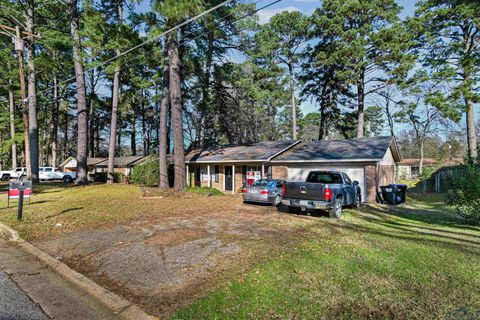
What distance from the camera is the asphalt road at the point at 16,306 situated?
3496 mm

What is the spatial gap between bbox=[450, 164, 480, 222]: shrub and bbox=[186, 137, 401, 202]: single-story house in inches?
221

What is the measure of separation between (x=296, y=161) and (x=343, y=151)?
118 inches

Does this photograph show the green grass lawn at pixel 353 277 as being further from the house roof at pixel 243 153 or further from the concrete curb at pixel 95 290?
the house roof at pixel 243 153

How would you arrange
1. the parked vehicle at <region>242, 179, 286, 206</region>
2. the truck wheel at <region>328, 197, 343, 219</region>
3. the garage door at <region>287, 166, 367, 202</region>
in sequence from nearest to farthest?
the truck wheel at <region>328, 197, 343, 219</region> → the parked vehicle at <region>242, 179, 286, 206</region> → the garage door at <region>287, 166, 367, 202</region>

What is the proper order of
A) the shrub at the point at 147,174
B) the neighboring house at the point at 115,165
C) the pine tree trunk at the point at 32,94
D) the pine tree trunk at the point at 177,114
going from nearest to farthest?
the pine tree trunk at the point at 177,114 → the pine tree trunk at the point at 32,94 → the shrub at the point at 147,174 → the neighboring house at the point at 115,165

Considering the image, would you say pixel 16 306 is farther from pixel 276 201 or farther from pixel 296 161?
pixel 296 161

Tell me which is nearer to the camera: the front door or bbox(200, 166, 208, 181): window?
the front door

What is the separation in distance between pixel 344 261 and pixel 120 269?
4056 mm

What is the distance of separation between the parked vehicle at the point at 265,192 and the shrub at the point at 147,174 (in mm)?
10792

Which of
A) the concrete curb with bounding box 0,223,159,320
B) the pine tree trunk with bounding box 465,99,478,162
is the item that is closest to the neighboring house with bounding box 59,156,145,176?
the concrete curb with bounding box 0,223,159,320

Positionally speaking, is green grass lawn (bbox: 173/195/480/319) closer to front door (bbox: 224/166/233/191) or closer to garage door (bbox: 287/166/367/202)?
garage door (bbox: 287/166/367/202)

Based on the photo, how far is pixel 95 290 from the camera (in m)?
4.20

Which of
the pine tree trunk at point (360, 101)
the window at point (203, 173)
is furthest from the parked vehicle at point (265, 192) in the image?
the pine tree trunk at point (360, 101)

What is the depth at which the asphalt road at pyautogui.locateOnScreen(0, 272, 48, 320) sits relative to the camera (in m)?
3.50
